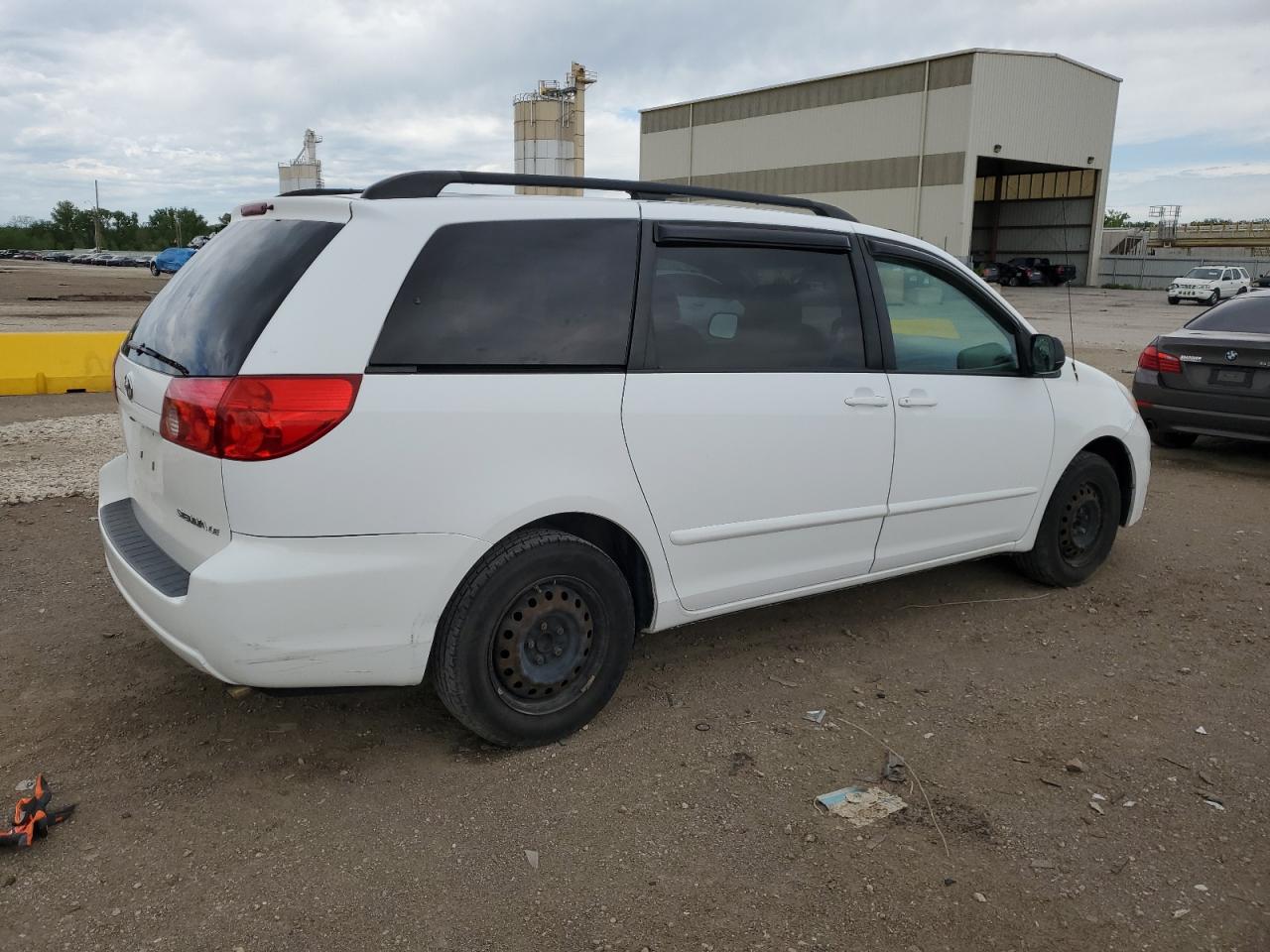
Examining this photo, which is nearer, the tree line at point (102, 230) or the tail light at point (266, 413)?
the tail light at point (266, 413)

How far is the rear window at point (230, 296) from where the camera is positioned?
2945 mm

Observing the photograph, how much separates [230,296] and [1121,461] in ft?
14.6

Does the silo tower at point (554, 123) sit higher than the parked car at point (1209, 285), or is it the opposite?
the silo tower at point (554, 123)

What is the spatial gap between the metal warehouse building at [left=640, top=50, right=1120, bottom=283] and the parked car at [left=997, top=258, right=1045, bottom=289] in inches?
140

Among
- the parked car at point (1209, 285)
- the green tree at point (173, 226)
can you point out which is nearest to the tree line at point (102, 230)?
the green tree at point (173, 226)

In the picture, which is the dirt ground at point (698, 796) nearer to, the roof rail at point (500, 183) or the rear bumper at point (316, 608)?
the rear bumper at point (316, 608)

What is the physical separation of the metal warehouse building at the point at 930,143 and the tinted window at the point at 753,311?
136 feet

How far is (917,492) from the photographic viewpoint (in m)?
4.25

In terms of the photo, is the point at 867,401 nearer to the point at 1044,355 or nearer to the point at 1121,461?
the point at 1044,355

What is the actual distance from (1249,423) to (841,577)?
5.60 metres

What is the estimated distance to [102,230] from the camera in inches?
4476

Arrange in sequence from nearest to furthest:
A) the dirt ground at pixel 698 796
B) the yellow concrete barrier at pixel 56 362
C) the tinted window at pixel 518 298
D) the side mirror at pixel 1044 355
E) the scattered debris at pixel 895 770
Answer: the dirt ground at pixel 698 796 → the tinted window at pixel 518 298 → the scattered debris at pixel 895 770 → the side mirror at pixel 1044 355 → the yellow concrete barrier at pixel 56 362

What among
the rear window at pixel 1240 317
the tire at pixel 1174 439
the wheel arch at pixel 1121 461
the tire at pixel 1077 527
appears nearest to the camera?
the tire at pixel 1077 527

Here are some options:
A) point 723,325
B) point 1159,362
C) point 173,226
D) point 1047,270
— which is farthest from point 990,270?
point 173,226
